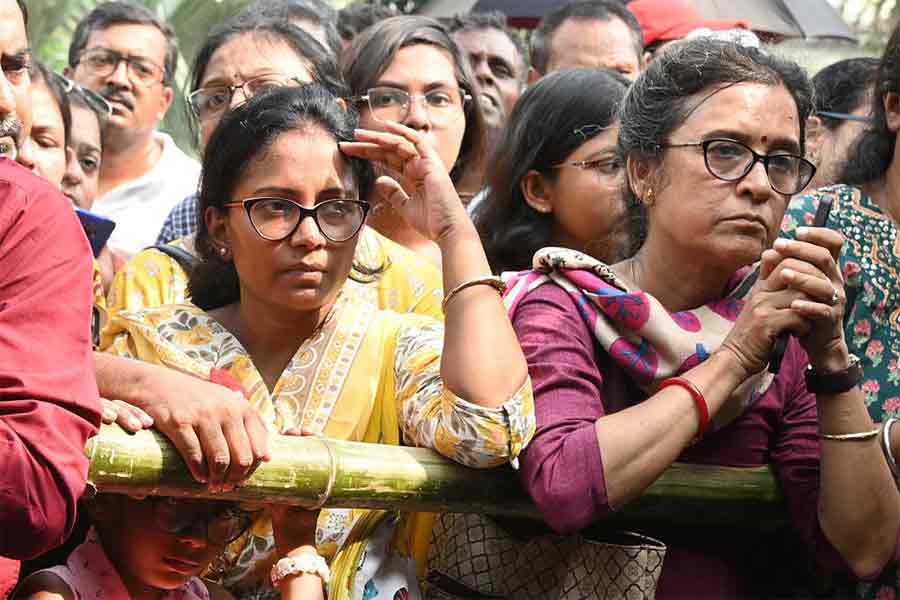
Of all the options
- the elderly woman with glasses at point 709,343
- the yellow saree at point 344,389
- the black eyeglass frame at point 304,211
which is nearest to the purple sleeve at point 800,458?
the elderly woman with glasses at point 709,343

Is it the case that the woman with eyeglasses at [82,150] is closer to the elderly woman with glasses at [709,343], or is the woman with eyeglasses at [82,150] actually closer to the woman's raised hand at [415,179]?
the woman's raised hand at [415,179]

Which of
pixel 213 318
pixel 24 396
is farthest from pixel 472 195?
pixel 24 396

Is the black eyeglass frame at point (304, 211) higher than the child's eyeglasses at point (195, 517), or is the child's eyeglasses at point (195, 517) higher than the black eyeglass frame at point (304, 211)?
the black eyeglass frame at point (304, 211)

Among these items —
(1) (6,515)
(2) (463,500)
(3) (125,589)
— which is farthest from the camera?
(2) (463,500)

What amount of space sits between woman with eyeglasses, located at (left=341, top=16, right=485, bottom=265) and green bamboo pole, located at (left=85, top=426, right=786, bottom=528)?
1556 mm

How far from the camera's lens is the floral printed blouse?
381 cm

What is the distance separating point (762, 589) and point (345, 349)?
1.07 meters

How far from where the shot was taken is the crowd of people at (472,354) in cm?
279

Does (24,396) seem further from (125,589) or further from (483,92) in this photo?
(483,92)

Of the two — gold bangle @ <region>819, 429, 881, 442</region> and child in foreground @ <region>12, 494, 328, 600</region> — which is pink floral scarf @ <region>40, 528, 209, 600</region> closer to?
child in foreground @ <region>12, 494, 328, 600</region>

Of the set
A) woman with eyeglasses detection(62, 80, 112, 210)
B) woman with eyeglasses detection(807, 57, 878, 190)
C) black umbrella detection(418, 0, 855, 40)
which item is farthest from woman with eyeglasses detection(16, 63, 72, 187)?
black umbrella detection(418, 0, 855, 40)

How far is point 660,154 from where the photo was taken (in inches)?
140

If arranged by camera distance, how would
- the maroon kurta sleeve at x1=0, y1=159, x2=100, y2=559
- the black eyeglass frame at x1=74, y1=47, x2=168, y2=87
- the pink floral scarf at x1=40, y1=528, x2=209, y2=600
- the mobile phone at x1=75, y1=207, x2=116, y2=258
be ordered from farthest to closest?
the black eyeglass frame at x1=74, y1=47, x2=168, y2=87 → the mobile phone at x1=75, y1=207, x2=116, y2=258 → the pink floral scarf at x1=40, y1=528, x2=209, y2=600 → the maroon kurta sleeve at x1=0, y1=159, x2=100, y2=559

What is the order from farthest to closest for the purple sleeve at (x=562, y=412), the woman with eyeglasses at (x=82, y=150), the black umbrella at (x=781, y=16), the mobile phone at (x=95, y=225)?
the black umbrella at (x=781, y=16) < the woman with eyeglasses at (x=82, y=150) < the mobile phone at (x=95, y=225) < the purple sleeve at (x=562, y=412)
